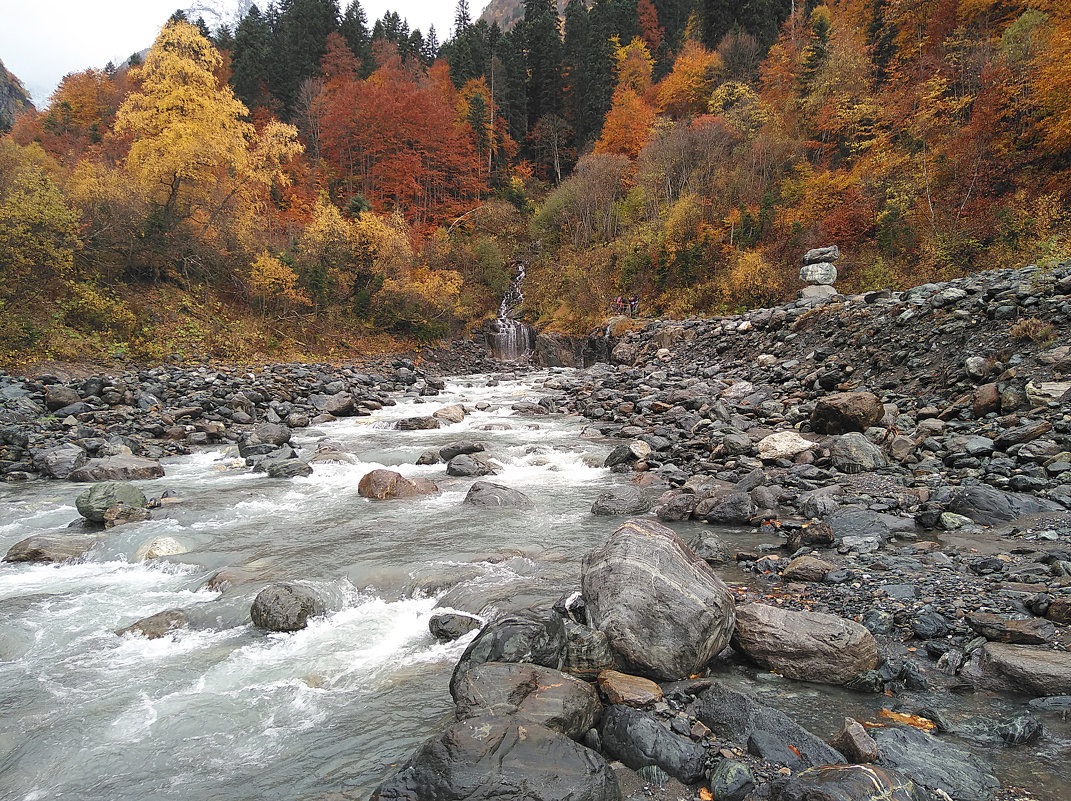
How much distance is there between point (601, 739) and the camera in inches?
138

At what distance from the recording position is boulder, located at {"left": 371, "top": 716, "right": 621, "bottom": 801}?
2861mm

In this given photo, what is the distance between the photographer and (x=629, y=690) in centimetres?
376

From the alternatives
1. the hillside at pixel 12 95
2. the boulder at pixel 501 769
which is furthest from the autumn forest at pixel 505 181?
the hillside at pixel 12 95

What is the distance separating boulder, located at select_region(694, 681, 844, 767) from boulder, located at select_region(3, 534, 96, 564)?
819 cm

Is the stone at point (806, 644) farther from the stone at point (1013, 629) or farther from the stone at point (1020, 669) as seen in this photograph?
the stone at point (1013, 629)

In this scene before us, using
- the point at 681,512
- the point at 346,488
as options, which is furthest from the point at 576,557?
the point at 346,488

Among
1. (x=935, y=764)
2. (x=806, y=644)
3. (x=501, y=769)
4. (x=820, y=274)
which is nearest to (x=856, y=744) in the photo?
(x=935, y=764)

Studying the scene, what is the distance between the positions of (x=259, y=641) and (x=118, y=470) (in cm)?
823

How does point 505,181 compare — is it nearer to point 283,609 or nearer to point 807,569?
point 283,609

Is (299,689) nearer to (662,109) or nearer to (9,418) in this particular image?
(9,418)

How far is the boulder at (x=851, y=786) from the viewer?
2.61 m

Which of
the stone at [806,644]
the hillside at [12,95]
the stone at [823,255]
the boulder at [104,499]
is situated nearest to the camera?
the stone at [806,644]

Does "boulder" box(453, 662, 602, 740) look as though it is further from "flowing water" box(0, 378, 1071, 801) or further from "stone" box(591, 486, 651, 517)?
"stone" box(591, 486, 651, 517)

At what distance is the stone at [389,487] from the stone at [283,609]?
4037mm
